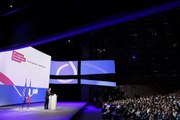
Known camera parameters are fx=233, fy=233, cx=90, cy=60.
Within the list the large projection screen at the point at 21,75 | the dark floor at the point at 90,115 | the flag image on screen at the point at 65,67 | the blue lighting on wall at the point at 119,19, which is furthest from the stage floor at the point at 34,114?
the flag image on screen at the point at 65,67

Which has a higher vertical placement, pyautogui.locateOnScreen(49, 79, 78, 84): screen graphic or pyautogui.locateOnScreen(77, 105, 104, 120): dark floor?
pyautogui.locateOnScreen(49, 79, 78, 84): screen graphic

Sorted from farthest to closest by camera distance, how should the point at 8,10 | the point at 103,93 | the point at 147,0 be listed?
the point at 103,93 → the point at 8,10 → the point at 147,0

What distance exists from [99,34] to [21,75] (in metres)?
12.9

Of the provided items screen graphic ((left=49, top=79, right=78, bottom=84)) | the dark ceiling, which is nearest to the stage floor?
the dark ceiling

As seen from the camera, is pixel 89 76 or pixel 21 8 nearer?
pixel 21 8

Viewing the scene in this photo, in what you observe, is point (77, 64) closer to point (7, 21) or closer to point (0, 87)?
point (0, 87)

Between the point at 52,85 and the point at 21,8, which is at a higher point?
the point at 21,8

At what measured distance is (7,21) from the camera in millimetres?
7203

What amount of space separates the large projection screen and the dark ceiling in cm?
165

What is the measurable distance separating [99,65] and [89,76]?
2.66 meters

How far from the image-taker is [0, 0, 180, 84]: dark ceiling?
16.8 ft

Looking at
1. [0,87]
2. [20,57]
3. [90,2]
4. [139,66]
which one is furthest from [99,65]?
[139,66]

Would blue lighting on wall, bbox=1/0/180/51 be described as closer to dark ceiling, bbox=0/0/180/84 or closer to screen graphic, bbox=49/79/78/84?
dark ceiling, bbox=0/0/180/84

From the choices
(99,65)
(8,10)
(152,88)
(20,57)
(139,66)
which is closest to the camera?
(8,10)
